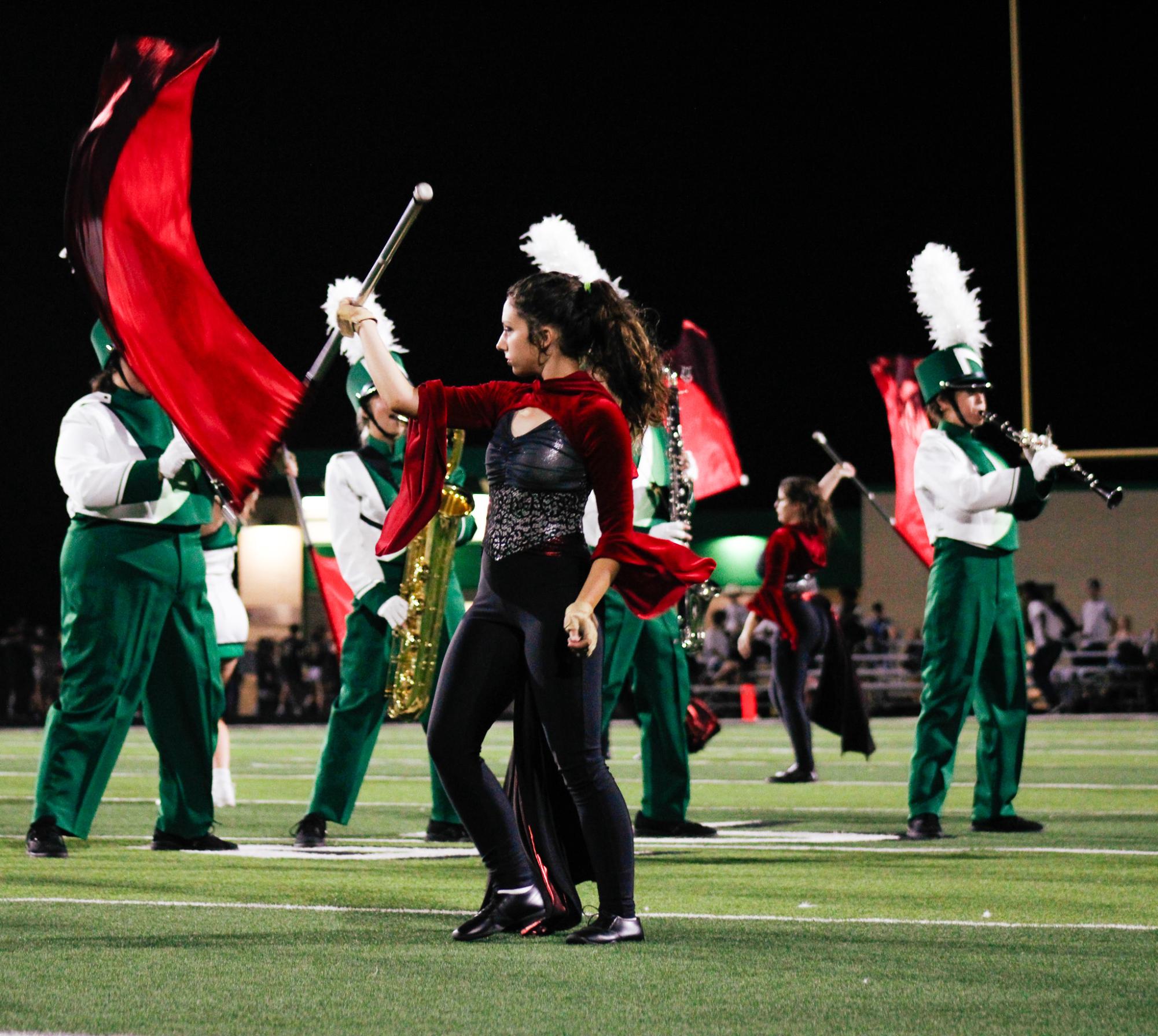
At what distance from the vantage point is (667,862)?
6.98 meters

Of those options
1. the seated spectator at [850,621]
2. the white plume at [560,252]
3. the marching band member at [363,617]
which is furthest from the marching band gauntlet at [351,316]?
the seated spectator at [850,621]

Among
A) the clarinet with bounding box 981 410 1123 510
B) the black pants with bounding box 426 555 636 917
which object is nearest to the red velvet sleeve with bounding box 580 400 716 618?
the black pants with bounding box 426 555 636 917

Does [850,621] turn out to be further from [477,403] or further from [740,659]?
[477,403]

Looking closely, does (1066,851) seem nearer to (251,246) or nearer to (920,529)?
(920,529)

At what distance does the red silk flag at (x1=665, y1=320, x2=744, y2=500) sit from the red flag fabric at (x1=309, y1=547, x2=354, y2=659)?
252cm

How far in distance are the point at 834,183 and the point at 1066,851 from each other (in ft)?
56.0

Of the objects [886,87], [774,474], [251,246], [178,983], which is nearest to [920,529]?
[178,983]

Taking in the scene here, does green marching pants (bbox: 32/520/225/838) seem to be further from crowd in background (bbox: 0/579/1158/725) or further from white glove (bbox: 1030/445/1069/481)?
crowd in background (bbox: 0/579/1158/725)

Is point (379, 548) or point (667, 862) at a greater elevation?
point (379, 548)

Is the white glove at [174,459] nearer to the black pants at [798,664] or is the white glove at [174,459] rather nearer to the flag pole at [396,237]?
the flag pole at [396,237]

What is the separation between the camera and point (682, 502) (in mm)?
8828

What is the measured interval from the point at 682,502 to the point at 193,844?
2585mm

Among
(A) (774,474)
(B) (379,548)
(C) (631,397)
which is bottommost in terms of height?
(B) (379,548)

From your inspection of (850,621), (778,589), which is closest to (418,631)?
(778,589)
